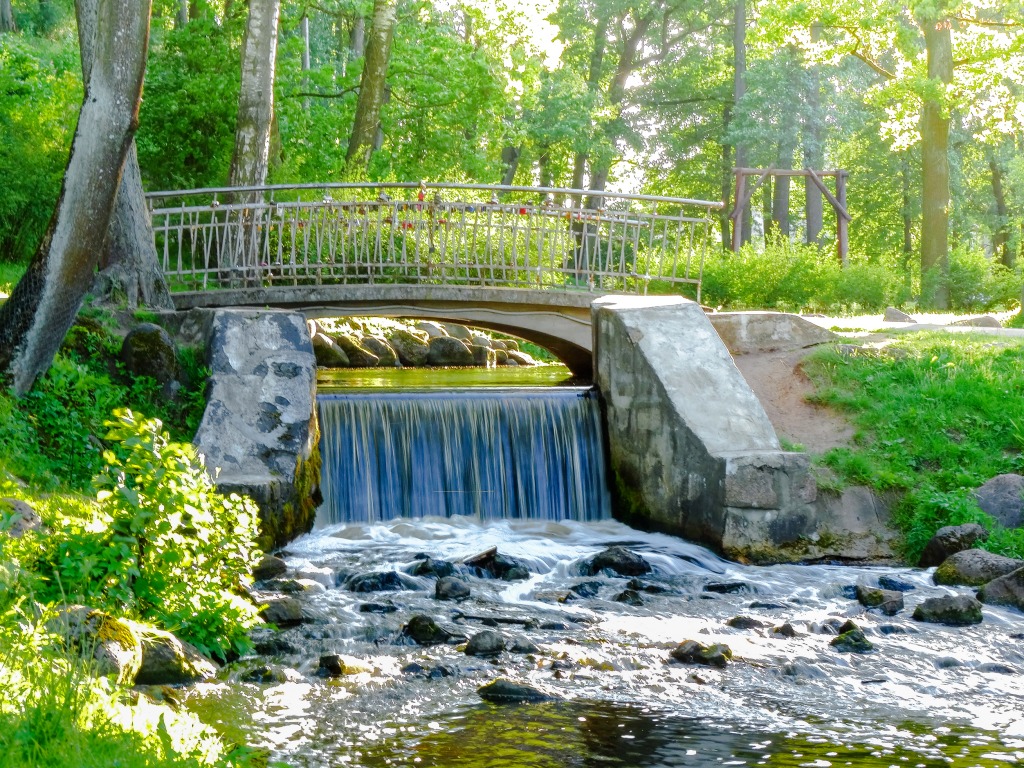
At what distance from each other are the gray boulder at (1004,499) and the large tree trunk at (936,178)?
43.6ft

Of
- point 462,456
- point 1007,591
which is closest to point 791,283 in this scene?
point 462,456

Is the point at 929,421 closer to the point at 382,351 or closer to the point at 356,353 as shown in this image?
the point at 356,353

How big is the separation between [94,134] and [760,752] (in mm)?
7229

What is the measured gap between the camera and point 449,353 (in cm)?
2659

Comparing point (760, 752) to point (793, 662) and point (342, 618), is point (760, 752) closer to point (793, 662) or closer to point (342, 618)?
point (793, 662)

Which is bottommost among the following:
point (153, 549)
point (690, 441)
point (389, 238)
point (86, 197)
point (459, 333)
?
point (153, 549)

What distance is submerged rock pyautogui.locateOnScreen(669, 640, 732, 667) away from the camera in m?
6.83

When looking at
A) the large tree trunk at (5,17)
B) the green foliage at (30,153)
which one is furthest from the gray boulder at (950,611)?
the large tree trunk at (5,17)

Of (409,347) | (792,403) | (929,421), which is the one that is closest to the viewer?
(929,421)

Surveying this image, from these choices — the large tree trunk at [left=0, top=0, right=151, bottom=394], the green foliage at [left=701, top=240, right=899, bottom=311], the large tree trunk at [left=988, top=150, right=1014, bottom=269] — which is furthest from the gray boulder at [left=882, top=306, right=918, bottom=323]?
the large tree trunk at [left=988, top=150, right=1014, bottom=269]

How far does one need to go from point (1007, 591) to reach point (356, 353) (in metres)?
17.7

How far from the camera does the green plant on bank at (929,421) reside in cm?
1005

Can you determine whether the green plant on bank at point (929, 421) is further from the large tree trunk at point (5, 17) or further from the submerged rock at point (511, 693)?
the large tree trunk at point (5, 17)

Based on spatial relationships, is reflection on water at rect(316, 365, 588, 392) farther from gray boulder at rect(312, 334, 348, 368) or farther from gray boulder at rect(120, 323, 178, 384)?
gray boulder at rect(120, 323, 178, 384)
